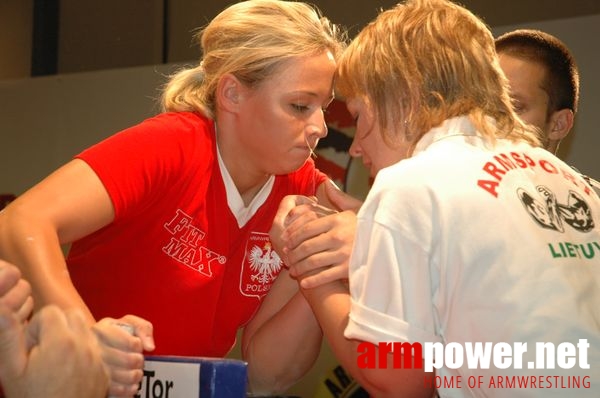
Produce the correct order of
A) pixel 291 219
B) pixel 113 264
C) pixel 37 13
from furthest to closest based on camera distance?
pixel 37 13 < pixel 113 264 < pixel 291 219

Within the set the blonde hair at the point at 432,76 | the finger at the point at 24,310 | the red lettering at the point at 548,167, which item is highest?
the blonde hair at the point at 432,76

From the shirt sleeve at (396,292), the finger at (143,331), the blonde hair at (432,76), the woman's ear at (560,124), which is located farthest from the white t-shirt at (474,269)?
Answer: the woman's ear at (560,124)

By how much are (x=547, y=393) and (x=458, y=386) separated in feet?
0.40

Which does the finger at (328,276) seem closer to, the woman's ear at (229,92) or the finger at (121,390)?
the finger at (121,390)

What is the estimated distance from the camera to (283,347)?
1606mm

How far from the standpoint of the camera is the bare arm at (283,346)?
1.60 meters

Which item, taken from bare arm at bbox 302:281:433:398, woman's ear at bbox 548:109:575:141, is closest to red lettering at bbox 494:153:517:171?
bare arm at bbox 302:281:433:398

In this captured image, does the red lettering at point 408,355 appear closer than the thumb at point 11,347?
No

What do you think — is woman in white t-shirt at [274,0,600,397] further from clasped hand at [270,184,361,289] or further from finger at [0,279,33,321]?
finger at [0,279,33,321]

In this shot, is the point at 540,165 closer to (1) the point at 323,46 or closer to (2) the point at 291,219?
(2) the point at 291,219

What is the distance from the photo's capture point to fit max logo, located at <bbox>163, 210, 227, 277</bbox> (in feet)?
5.11

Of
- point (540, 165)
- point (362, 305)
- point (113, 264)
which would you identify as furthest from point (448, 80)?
point (113, 264)

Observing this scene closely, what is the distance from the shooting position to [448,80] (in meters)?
1.22

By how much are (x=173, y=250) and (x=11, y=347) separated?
74 centimetres
